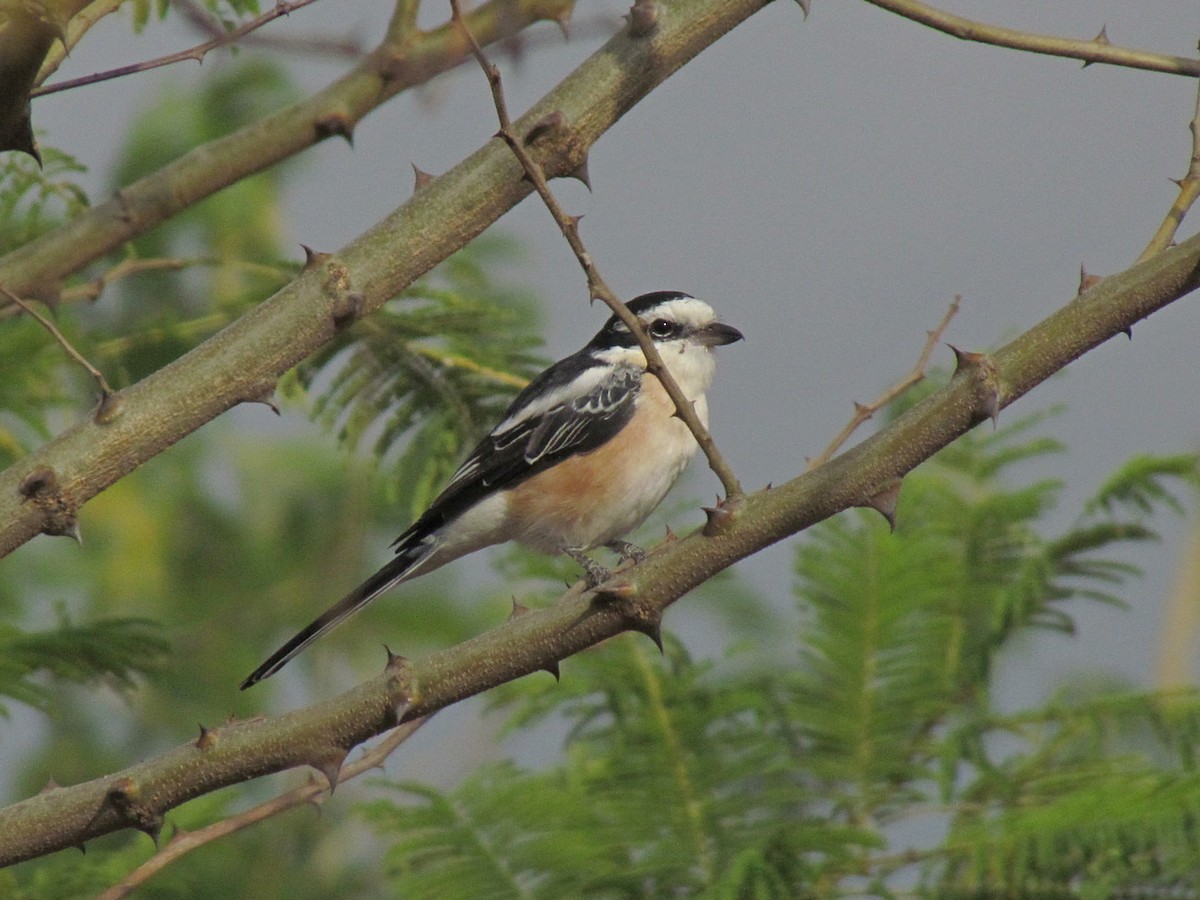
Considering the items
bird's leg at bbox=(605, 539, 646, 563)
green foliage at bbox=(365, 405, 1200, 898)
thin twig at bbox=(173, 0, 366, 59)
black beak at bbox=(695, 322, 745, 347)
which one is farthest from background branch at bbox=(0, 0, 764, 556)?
black beak at bbox=(695, 322, 745, 347)

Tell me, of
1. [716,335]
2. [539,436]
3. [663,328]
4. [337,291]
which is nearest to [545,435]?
[539,436]

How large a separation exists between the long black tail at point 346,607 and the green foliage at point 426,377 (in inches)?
11.3

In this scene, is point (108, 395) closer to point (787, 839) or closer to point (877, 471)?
point (877, 471)

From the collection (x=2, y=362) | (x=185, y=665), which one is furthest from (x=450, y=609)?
(x=2, y=362)

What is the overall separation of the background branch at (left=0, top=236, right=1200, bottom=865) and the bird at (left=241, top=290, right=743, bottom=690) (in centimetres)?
226

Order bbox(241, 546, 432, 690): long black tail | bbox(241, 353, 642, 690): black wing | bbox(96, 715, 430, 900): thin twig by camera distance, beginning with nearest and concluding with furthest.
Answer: bbox(96, 715, 430, 900): thin twig → bbox(241, 546, 432, 690): long black tail → bbox(241, 353, 642, 690): black wing

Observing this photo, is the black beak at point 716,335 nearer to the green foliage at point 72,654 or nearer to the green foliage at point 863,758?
the green foliage at point 863,758

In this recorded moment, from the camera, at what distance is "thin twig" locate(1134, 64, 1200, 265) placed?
268 cm

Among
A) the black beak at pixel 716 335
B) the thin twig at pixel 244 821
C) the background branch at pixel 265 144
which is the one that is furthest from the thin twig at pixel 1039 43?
A: the black beak at pixel 716 335

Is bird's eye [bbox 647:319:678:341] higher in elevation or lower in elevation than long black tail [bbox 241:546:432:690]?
higher

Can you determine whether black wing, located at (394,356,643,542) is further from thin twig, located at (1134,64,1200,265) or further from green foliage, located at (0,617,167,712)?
thin twig, located at (1134,64,1200,265)

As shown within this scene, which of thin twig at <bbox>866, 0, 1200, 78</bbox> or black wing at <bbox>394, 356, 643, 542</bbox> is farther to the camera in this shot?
black wing at <bbox>394, 356, 643, 542</bbox>

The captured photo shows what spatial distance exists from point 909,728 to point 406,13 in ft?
7.72

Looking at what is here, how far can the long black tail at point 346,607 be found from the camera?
13.3 ft
